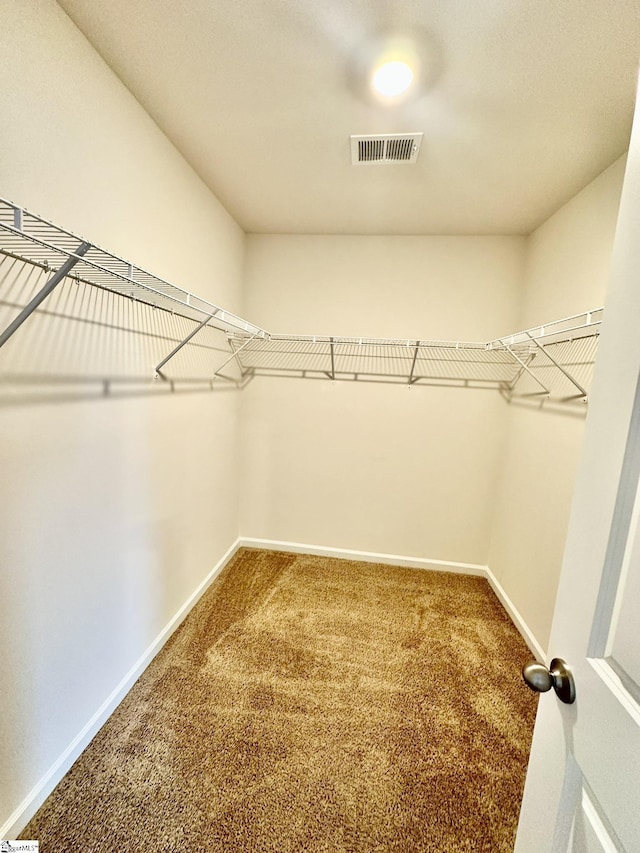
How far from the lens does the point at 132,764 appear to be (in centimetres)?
130

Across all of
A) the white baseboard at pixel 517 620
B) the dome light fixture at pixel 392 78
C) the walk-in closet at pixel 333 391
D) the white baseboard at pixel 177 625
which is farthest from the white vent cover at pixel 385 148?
the white baseboard at pixel 177 625

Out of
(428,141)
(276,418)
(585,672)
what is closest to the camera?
(585,672)

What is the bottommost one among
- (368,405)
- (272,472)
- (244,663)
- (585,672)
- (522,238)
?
(244,663)

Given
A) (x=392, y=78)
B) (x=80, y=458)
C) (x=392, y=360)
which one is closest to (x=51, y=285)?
(x=80, y=458)

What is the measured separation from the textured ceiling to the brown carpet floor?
7.96 feet

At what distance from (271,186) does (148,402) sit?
4.48ft

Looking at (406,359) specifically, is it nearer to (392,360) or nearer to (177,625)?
(392,360)

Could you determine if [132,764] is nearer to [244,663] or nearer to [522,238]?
[244,663]

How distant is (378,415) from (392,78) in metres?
1.84

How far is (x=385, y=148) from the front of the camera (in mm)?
1588

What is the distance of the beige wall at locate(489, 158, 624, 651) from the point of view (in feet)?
5.50

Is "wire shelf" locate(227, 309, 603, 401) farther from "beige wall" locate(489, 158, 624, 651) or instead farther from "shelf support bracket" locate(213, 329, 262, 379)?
"beige wall" locate(489, 158, 624, 651)

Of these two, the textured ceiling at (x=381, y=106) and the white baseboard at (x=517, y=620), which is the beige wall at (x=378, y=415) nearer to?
the white baseboard at (x=517, y=620)

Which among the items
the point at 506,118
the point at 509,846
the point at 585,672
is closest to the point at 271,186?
the point at 506,118
